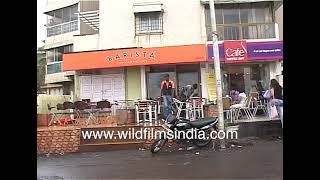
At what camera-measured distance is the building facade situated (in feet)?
13.1

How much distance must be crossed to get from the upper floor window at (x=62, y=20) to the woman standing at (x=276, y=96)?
6.48 feet

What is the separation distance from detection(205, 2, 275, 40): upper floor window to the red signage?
0.06 metres

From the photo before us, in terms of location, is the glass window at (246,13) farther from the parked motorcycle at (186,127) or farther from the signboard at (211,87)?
the parked motorcycle at (186,127)

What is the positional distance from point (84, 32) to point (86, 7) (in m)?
0.26

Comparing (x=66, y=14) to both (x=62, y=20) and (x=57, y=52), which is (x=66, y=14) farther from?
(x=57, y=52)

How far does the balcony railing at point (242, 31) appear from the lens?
3.99 meters

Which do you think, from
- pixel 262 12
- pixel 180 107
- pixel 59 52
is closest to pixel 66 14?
pixel 59 52

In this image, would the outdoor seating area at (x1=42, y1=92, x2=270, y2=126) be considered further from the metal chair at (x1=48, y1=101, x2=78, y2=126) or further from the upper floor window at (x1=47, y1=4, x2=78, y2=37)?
the upper floor window at (x1=47, y1=4, x2=78, y2=37)

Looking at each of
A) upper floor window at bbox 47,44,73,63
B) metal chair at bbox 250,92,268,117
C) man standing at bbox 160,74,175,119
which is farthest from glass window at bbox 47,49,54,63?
metal chair at bbox 250,92,268,117

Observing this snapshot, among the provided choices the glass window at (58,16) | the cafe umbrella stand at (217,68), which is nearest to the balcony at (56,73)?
the glass window at (58,16)
